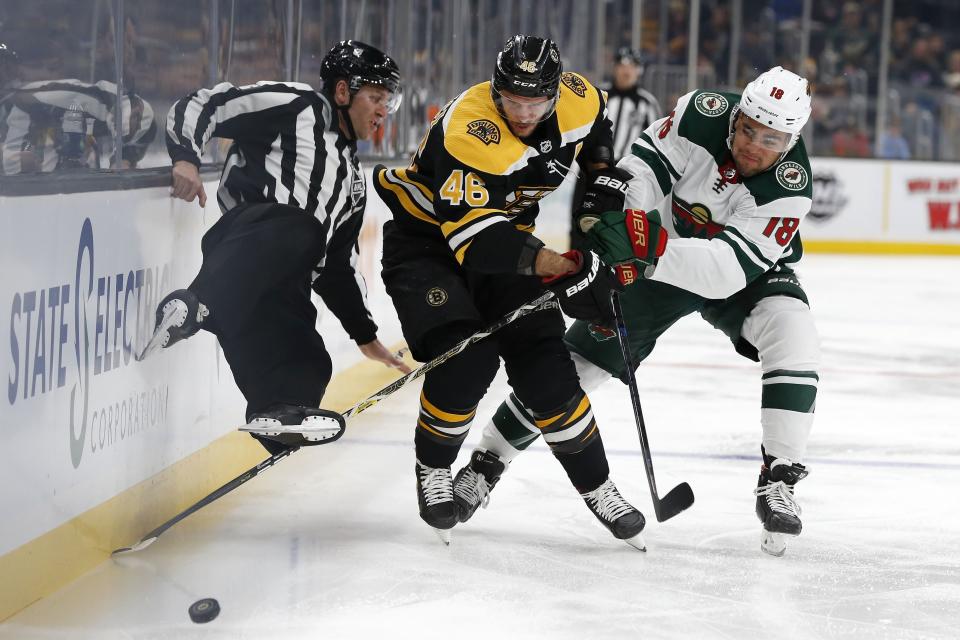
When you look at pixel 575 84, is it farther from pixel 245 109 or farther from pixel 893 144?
pixel 893 144

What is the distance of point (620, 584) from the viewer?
2346 mm

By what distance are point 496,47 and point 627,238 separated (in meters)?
4.42

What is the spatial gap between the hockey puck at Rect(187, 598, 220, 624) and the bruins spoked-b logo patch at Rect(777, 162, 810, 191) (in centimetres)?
136

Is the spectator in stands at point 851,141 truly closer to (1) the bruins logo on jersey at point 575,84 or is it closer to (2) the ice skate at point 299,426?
(1) the bruins logo on jersey at point 575,84

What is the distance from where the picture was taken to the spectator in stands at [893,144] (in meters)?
10.5

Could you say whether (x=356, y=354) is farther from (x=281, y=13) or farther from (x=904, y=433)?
(x=904, y=433)

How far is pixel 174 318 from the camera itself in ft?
8.12

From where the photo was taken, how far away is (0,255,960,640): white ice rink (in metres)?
2.12

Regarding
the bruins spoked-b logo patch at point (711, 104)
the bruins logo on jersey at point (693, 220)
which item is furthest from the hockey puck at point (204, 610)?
the bruins spoked-b logo patch at point (711, 104)

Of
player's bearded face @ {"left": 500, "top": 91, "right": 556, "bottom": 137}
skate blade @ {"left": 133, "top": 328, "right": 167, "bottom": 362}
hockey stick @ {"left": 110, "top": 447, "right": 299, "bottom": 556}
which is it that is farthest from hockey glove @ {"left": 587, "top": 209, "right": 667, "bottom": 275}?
skate blade @ {"left": 133, "top": 328, "right": 167, "bottom": 362}

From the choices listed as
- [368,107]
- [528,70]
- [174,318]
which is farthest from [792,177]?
[174,318]

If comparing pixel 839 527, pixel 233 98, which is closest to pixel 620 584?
pixel 839 527

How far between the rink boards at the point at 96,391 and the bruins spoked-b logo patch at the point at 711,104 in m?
1.07

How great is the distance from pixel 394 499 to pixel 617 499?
612 millimetres
